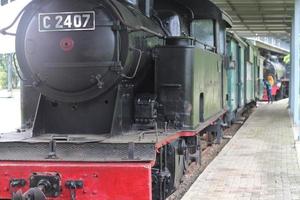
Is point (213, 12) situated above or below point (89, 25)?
above

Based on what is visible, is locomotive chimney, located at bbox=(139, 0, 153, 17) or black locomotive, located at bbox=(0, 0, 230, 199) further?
locomotive chimney, located at bbox=(139, 0, 153, 17)

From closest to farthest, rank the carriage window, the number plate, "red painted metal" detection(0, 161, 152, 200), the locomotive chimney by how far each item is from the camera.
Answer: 1. "red painted metal" detection(0, 161, 152, 200)
2. the number plate
3. the locomotive chimney
4. the carriage window

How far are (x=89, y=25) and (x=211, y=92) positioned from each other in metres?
3.01

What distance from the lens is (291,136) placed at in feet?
41.0

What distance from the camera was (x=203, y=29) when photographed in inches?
318

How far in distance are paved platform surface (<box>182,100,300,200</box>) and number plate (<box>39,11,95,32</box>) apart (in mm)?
2344

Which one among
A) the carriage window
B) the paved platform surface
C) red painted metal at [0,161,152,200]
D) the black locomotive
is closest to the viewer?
red painted metal at [0,161,152,200]

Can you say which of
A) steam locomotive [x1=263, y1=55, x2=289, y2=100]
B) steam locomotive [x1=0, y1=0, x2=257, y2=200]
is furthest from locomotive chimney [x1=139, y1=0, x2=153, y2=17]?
steam locomotive [x1=263, y1=55, x2=289, y2=100]

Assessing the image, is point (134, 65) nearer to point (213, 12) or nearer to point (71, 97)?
point (71, 97)

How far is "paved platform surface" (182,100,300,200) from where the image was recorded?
6.41m

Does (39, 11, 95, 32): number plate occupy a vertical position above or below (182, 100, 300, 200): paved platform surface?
above

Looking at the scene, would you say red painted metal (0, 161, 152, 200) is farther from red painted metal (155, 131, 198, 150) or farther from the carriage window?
the carriage window

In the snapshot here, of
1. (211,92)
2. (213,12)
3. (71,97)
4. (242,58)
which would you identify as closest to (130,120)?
(71,97)

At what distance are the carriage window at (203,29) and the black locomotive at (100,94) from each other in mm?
1561
